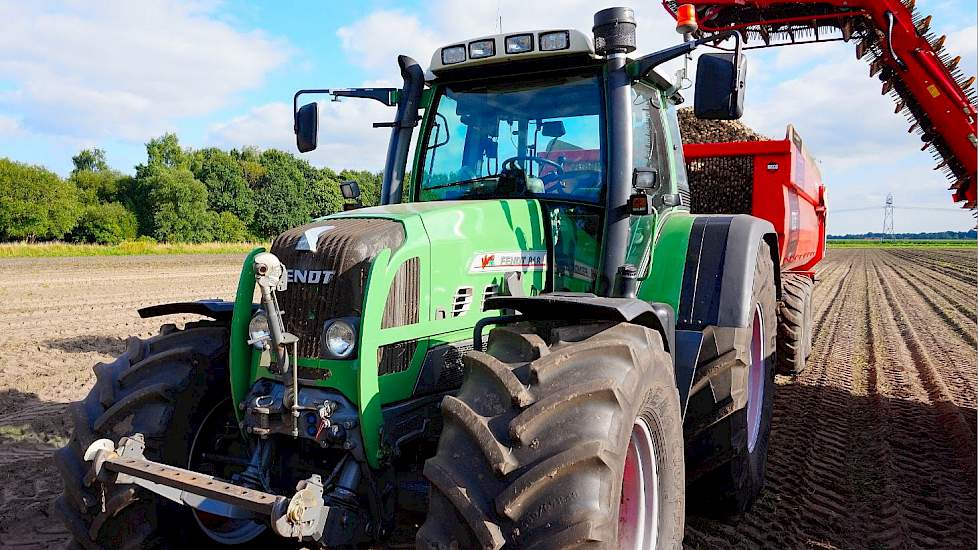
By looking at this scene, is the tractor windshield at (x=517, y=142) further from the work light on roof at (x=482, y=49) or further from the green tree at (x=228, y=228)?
the green tree at (x=228, y=228)

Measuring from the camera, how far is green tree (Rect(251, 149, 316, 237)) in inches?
2370

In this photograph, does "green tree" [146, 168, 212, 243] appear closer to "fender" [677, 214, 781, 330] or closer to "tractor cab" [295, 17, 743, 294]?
"tractor cab" [295, 17, 743, 294]

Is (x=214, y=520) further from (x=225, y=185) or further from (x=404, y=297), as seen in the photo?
(x=225, y=185)

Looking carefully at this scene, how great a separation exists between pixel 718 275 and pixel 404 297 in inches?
74.1

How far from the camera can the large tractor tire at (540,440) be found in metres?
2.16

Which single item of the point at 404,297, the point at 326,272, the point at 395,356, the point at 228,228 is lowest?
Result: the point at 395,356

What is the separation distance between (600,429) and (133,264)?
81.6 ft

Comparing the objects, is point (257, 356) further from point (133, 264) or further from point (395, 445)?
point (133, 264)

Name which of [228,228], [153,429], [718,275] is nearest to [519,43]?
Answer: [718,275]

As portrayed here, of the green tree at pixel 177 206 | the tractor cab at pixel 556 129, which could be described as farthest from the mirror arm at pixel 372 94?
the green tree at pixel 177 206

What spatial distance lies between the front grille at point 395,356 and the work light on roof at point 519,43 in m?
1.60

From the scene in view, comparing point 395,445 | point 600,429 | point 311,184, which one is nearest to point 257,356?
point 395,445

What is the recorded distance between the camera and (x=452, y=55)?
3.81 metres

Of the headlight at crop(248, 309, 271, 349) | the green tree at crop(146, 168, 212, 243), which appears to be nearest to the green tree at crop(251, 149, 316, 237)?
the green tree at crop(146, 168, 212, 243)
